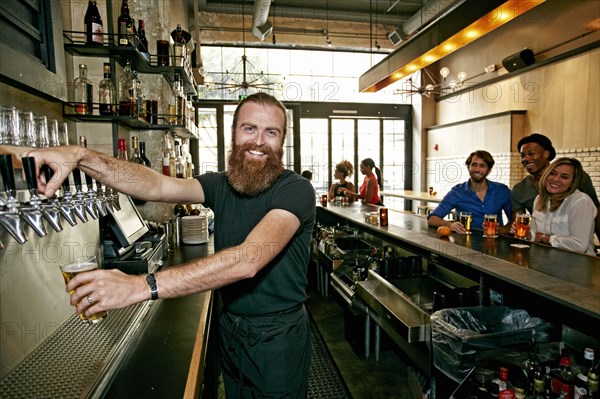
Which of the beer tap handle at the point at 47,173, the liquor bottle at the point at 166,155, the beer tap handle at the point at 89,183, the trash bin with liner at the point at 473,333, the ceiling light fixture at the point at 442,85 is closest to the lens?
the beer tap handle at the point at 47,173

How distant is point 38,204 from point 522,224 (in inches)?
99.2

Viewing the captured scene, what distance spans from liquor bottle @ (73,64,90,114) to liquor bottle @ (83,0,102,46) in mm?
138

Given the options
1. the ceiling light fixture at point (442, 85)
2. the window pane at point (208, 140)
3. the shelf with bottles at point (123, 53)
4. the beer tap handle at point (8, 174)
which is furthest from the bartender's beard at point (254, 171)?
the window pane at point (208, 140)

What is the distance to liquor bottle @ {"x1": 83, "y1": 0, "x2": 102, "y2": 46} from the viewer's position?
6.68 ft

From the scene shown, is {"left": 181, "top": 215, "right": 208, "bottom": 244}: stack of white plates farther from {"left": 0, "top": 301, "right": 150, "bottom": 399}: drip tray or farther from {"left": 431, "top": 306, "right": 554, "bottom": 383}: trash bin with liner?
{"left": 431, "top": 306, "right": 554, "bottom": 383}: trash bin with liner

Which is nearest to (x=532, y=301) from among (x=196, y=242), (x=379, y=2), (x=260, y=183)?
(x=260, y=183)

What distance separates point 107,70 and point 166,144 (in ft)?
3.13

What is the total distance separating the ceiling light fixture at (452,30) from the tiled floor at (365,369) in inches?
98.8

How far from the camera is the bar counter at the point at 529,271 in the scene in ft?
4.77

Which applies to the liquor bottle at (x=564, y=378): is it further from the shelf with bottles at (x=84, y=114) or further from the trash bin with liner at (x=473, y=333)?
the shelf with bottles at (x=84, y=114)

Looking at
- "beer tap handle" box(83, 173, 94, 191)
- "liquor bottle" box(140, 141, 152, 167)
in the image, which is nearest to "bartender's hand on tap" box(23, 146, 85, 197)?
"beer tap handle" box(83, 173, 94, 191)

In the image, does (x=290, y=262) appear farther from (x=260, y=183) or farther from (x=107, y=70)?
(x=107, y=70)

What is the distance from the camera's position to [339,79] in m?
9.84

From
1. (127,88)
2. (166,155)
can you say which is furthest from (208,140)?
(127,88)
